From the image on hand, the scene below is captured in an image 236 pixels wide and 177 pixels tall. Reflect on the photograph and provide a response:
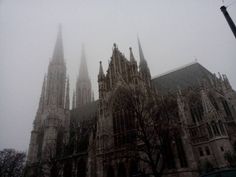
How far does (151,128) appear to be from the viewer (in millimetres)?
22766

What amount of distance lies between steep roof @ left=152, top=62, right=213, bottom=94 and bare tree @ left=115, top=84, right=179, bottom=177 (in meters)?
4.32

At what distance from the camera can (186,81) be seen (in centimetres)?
3484

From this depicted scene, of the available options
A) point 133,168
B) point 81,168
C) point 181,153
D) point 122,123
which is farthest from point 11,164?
point 181,153

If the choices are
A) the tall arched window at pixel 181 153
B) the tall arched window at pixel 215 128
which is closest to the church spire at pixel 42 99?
the tall arched window at pixel 181 153

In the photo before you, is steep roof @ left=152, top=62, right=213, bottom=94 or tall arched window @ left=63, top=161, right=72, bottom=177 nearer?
steep roof @ left=152, top=62, right=213, bottom=94

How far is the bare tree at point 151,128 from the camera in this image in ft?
61.2

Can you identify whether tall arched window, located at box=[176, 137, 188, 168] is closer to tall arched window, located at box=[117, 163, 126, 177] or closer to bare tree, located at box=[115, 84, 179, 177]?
bare tree, located at box=[115, 84, 179, 177]

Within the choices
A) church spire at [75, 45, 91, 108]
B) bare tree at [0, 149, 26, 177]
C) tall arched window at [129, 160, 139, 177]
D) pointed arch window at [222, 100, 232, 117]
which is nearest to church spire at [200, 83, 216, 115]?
pointed arch window at [222, 100, 232, 117]

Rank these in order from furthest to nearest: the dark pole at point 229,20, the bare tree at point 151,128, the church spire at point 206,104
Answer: the church spire at point 206,104
the bare tree at point 151,128
the dark pole at point 229,20

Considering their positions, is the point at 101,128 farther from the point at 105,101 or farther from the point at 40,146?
the point at 40,146

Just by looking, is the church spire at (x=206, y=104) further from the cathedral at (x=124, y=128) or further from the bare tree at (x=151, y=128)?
the bare tree at (x=151, y=128)

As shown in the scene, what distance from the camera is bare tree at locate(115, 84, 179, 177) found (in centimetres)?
1864

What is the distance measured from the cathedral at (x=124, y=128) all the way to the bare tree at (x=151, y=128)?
831 mm

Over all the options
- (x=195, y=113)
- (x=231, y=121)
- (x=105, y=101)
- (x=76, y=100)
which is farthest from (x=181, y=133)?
(x=76, y=100)
